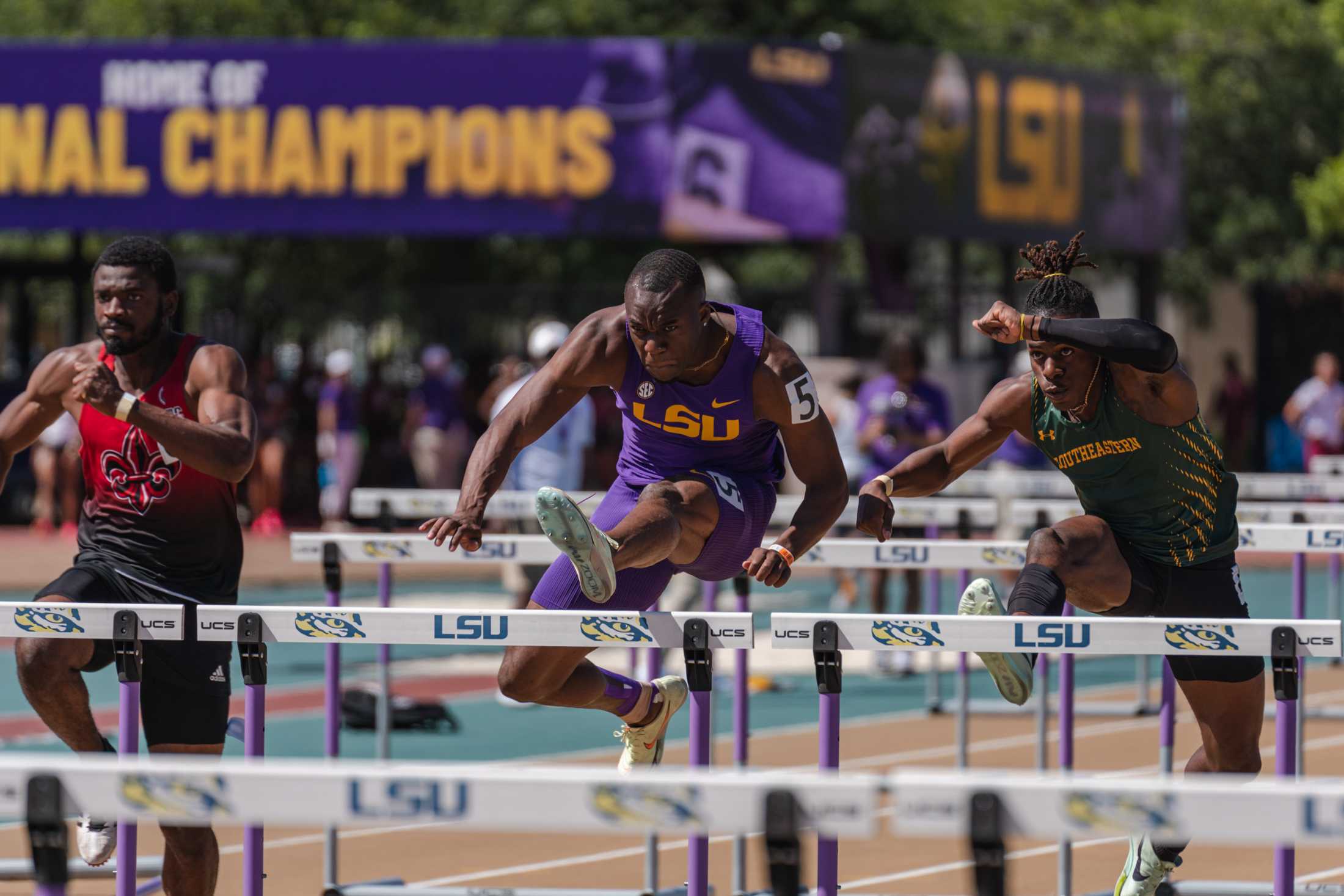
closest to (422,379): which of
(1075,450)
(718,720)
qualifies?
(718,720)

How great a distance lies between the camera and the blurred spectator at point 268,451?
23672 millimetres

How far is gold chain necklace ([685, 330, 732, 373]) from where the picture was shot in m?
6.59

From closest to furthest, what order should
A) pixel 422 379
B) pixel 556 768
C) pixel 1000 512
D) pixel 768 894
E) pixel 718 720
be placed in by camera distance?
pixel 556 768 < pixel 768 894 < pixel 1000 512 < pixel 718 720 < pixel 422 379

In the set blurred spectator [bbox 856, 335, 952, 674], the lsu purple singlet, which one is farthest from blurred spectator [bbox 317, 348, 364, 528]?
the lsu purple singlet

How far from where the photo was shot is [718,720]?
12.7 metres

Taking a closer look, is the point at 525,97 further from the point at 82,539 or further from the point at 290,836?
the point at 82,539

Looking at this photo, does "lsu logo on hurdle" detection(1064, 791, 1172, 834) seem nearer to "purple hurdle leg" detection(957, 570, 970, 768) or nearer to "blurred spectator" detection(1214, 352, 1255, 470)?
"purple hurdle leg" detection(957, 570, 970, 768)

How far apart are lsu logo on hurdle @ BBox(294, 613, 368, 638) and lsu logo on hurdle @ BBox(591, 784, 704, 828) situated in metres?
2.09

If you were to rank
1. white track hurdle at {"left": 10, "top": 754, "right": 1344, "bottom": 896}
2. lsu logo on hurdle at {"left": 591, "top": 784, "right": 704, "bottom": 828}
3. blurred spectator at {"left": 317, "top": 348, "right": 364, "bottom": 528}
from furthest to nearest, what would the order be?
1. blurred spectator at {"left": 317, "top": 348, "right": 364, "bottom": 528}
2. lsu logo on hurdle at {"left": 591, "top": 784, "right": 704, "bottom": 828}
3. white track hurdle at {"left": 10, "top": 754, "right": 1344, "bottom": 896}

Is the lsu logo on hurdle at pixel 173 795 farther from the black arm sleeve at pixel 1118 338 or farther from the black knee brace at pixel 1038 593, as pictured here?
the black arm sleeve at pixel 1118 338

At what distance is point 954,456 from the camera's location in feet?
22.9

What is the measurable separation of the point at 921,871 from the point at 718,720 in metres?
4.24

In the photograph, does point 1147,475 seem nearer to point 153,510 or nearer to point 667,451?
point 667,451

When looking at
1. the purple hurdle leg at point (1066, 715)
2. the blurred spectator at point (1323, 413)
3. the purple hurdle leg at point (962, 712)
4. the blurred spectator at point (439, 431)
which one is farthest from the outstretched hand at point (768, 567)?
the blurred spectator at point (439, 431)
